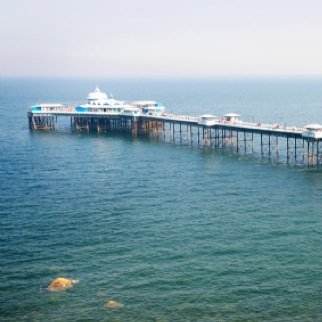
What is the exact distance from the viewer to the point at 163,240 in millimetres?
59938

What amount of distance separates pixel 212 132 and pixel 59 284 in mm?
93844

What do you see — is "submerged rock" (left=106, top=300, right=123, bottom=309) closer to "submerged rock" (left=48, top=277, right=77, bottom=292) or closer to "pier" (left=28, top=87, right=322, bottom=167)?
"submerged rock" (left=48, top=277, right=77, bottom=292)

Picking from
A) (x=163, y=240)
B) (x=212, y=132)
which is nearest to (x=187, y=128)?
(x=212, y=132)

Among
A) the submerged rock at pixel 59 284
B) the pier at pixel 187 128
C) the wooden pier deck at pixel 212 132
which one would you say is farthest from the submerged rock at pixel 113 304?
the pier at pixel 187 128

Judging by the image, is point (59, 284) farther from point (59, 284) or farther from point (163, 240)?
point (163, 240)

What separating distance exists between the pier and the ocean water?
7.93m

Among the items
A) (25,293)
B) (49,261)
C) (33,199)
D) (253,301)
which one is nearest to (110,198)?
(33,199)

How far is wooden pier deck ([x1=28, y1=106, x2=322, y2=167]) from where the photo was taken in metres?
102

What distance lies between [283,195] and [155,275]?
30805 mm

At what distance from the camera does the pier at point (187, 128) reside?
4146 inches

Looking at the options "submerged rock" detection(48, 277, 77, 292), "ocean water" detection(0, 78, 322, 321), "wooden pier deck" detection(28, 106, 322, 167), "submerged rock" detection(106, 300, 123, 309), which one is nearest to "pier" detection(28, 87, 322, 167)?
"wooden pier deck" detection(28, 106, 322, 167)

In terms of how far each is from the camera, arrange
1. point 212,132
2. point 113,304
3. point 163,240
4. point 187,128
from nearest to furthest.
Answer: point 113,304
point 163,240
point 187,128
point 212,132

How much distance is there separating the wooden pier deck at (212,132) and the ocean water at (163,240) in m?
7.02

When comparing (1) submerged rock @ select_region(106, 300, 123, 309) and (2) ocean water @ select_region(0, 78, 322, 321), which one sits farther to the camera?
(2) ocean water @ select_region(0, 78, 322, 321)
